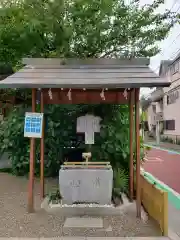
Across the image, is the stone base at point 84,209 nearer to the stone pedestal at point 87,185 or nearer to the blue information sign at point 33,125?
the stone pedestal at point 87,185

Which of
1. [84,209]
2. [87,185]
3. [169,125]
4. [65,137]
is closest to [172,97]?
[169,125]

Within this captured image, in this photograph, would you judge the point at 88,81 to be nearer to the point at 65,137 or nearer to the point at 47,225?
the point at 47,225

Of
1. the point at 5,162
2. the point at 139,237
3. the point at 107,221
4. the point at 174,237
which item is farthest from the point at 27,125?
the point at 5,162

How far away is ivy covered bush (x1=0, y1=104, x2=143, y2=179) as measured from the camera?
29.5ft

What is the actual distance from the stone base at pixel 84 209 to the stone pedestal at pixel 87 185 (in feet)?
0.40

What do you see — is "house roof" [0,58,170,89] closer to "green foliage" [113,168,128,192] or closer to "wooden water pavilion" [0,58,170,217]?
"wooden water pavilion" [0,58,170,217]

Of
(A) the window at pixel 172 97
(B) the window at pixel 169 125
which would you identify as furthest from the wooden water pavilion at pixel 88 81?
(B) the window at pixel 169 125

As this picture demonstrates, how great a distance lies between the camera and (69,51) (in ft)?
32.4

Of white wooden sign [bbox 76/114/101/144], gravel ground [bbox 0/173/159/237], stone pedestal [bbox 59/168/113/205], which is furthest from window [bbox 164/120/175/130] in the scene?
stone pedestal [bbox 59/168/113/205]

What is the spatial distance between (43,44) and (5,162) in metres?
5.49

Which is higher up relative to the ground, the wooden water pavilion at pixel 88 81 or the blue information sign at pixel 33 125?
the wooden water pavilion at pixel 88 81

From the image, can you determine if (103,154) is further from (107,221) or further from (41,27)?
(41,27)

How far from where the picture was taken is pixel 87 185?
689 cm

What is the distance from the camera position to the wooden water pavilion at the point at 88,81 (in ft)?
20.1
